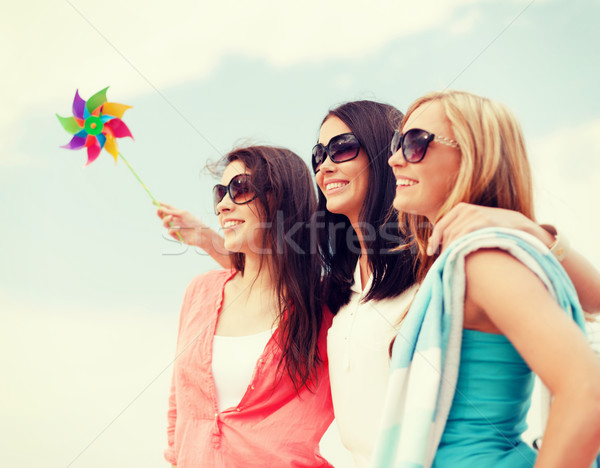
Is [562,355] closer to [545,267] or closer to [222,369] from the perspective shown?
[545,267]

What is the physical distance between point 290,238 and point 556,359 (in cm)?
177

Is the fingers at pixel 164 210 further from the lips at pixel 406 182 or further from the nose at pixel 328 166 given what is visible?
the lips at pixel 406 182

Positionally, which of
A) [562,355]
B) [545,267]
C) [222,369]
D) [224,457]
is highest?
[545,267]

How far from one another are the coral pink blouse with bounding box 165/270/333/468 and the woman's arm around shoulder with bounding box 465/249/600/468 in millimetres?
1412

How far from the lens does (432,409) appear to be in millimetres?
1378

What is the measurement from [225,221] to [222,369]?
0.76 meters

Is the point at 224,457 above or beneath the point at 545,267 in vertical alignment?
beneath

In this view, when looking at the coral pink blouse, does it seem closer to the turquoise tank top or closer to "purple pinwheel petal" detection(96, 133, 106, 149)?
the turquoise tank top

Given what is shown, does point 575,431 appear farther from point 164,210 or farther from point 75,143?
point 75,143

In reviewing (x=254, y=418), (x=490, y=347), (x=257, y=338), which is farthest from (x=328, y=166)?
(x=490, y=347)

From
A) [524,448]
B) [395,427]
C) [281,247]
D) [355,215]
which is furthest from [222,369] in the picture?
[524,448]

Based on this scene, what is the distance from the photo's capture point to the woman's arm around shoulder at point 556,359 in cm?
115

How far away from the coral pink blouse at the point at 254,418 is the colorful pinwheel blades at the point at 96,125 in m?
1.57

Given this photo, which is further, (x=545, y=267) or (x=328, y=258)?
(x=328, y=258)
